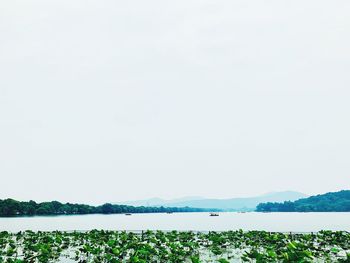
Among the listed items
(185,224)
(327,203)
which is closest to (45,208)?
(185,224)

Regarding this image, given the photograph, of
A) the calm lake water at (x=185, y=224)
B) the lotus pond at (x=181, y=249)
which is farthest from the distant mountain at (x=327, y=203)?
the lotus pond at (x=181, y=249)

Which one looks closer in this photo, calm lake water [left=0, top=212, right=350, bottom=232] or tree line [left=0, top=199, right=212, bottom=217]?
calm lake water [left=0, top=212, right=350, bottom=232]

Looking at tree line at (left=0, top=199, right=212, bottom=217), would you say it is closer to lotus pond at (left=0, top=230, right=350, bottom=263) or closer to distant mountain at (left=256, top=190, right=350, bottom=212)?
lotus pond at (left=0, top=230, right=350, bottom=263)

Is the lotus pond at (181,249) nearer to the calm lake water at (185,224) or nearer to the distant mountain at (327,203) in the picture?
the calm lake water at (185,224)

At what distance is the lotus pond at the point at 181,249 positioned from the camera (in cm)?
1991

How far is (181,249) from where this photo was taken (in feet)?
75.8

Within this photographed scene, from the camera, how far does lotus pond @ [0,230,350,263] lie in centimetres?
1991

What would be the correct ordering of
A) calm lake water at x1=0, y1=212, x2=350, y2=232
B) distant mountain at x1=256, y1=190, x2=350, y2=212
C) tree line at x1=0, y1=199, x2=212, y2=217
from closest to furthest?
calm lake water at x1=0, y1=212, x2=350, y2=232, tree line at x1=0, y1=199, x2=212, y2=217, distant mountain at x1=256, y1=190, x2=350, y2=212

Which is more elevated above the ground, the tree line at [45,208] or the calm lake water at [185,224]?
the tree line at [45,208]

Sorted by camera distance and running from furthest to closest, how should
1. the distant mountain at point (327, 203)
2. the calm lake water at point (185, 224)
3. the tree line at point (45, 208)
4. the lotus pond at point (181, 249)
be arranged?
the distant mountain at point (327, 203) < the tree line at point (45, 208) < the calm lake water at point (185, 224) < the lotus pond at point (181, 249)

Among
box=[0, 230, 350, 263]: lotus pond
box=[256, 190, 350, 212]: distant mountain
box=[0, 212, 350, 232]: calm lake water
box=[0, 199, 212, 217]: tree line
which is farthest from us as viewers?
box=[256, 190, 350, 212]: distant mountain

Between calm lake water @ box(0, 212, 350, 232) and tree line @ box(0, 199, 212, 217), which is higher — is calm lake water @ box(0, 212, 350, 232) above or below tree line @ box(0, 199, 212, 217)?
below

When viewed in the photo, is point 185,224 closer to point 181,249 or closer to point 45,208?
point 181,249

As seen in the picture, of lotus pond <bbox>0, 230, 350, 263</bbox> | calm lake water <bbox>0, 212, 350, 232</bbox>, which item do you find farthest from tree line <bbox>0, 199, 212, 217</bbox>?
lotus pond <bbox>0, 230, 350, 263</bbox>
